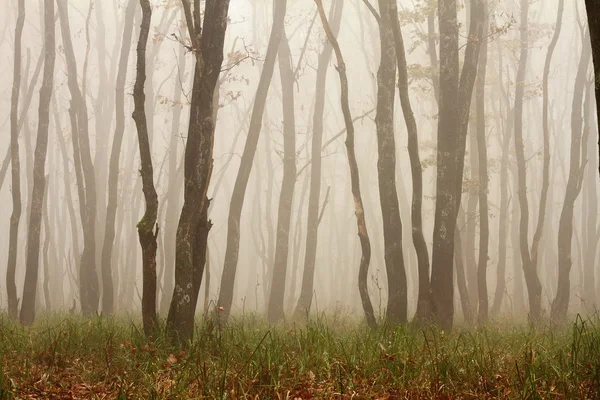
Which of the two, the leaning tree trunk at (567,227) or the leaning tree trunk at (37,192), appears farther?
the leaning tree trunk at (567,227)

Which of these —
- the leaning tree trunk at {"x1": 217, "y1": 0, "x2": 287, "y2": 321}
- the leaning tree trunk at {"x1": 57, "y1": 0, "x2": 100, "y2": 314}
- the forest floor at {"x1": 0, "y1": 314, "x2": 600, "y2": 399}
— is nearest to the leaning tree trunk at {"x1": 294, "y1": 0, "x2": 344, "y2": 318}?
the leaning tree trunk at {"x1": 217, "y1": 0, "x2": 287, "y2": 321}

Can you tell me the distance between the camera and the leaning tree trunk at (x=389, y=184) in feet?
28.1

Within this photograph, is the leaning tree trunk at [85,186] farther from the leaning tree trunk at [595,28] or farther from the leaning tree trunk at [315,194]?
the leaning tree trunk at [595,28]

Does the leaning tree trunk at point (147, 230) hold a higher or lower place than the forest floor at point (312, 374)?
higher

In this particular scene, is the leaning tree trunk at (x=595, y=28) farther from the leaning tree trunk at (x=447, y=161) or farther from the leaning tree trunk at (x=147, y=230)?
the leaning tree trunk at (x=447, y=161)

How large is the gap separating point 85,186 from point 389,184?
28.5 feet

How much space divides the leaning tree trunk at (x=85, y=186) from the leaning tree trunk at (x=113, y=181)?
25 centimetres

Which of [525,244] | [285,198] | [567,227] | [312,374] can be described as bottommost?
[312,374]

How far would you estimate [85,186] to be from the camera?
557 inches

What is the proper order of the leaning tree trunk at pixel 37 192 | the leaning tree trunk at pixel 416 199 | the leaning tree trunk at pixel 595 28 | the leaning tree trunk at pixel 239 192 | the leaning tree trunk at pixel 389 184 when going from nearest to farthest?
1. the leaning tree trunk at pixel 595 28
2. the leaning tree trunk at pixel 416 199
3. the leaning tree trunk at pixel 389 184
4. the leaning tree trunk at pixel 37 192
5. the leaning tree trunk at pixel 239 192

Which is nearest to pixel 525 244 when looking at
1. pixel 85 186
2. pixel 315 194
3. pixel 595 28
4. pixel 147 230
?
pixel 315 194

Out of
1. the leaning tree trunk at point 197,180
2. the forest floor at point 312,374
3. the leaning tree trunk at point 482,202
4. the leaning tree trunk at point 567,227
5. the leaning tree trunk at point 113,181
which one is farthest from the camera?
the leaning tree trunk at point 113,181

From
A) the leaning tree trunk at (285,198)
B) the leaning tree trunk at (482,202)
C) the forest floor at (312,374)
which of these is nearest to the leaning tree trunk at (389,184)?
the leaning tree trunk at (482,202)

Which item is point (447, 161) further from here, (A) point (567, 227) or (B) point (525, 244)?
(A) point (567, 227)
